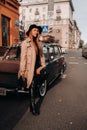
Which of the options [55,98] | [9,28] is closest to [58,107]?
[55,98]

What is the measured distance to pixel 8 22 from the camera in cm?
1820

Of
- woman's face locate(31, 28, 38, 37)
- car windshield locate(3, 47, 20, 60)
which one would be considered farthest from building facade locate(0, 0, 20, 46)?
woman's face locate(31, 28, 38, 37)

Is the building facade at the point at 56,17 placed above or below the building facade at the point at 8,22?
above

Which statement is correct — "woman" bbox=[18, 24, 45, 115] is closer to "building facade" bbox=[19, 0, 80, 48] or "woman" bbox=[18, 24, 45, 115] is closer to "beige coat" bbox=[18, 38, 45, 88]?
"beige coat" bbox=[18, 38, 45, 88]

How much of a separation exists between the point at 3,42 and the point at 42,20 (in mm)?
68308

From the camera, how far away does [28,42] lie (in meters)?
4.90

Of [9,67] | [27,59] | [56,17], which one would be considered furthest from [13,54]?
[56,17]

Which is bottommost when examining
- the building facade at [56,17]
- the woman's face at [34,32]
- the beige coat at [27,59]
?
the beige coat at [27,59]

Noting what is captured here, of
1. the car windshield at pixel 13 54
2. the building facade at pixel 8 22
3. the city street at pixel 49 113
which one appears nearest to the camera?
the city street at pixel 49 113

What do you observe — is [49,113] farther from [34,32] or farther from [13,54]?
[13,54]

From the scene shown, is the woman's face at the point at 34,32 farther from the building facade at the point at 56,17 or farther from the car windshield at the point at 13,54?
the building facade at the point at 56,17

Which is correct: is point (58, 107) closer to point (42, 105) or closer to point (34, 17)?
point (42, 105)

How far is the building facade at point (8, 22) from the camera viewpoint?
16.7 metres

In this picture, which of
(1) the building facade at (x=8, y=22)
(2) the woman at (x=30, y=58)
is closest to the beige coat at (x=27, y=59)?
(2) the woman at (x=30, y=58)
